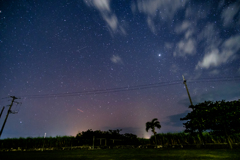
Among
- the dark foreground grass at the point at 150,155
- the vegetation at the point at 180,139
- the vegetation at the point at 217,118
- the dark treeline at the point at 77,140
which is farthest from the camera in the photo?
the dark treeline at the point at 77,140

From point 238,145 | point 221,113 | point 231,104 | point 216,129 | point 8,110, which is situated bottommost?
point 238,145

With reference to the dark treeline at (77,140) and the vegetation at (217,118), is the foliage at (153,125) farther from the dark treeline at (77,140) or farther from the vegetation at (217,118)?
the vegetation at (217,118)

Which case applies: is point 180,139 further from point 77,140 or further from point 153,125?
point 77,140

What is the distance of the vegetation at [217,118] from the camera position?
35.7 feet

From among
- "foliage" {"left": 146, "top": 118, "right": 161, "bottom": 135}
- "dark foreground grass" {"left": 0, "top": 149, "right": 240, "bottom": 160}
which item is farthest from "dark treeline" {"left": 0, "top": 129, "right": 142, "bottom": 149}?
"dark foreground grass" {"left": 0, "top": 149, "right": 240, "bottom": 160}

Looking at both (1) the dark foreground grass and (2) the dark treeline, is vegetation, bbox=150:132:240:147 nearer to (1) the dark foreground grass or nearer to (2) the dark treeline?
(2) the dark treeline

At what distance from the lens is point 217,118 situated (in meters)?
11.2

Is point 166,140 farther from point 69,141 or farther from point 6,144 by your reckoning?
point 6,144

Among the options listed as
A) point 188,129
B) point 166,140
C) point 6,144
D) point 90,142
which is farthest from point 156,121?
point 6,144

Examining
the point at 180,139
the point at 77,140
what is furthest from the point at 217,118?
the point at 77,140

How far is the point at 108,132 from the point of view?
2919 cm

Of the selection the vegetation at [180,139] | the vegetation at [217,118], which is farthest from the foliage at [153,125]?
the vegetation at [217,118]

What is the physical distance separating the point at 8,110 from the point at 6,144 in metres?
9.82

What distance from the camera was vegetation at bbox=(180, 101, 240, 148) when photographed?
428 inches
